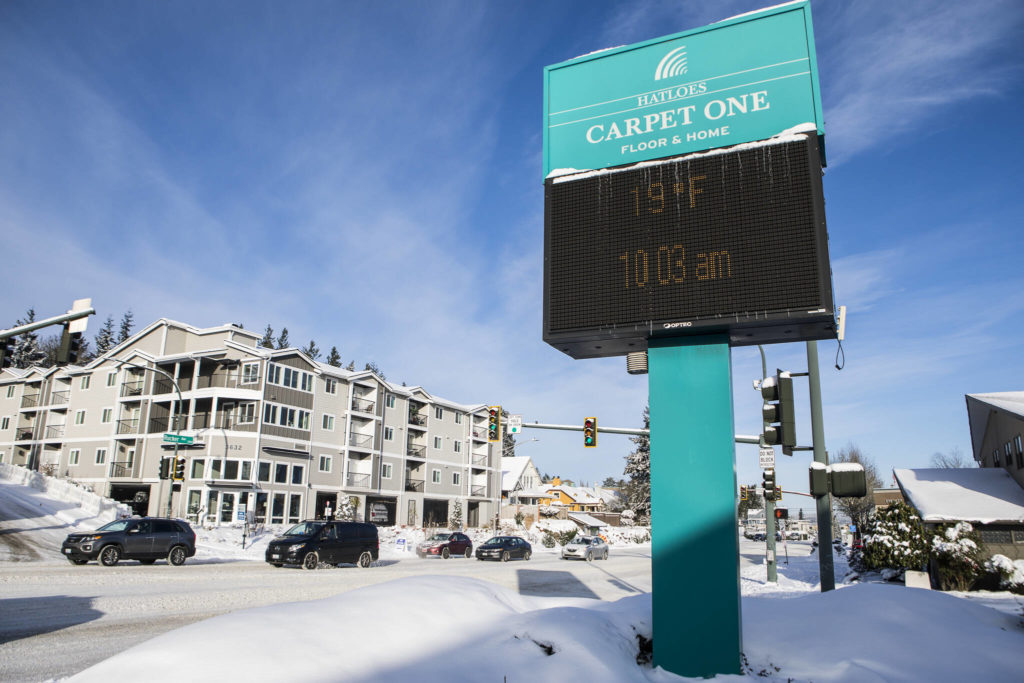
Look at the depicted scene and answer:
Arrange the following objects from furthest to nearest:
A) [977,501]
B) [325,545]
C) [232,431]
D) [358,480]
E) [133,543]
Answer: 1. [358,480]
2. [232,431]
3. [325,545]
4. [133,543]
5. [977,501]

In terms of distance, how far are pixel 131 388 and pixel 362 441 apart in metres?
17.4

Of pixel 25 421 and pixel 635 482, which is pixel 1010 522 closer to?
pixel 635 482

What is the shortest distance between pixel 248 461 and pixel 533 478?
56.5 m

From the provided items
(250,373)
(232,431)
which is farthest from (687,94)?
(250,373)

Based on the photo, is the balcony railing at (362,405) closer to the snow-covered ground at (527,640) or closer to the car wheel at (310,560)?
the car wheel at (310,560)

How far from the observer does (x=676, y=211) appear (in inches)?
356

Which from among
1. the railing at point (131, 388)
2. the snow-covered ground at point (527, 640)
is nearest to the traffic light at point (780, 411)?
the snow-covered ground at point (527, 640)

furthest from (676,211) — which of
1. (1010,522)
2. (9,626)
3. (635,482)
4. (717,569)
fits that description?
(635,482)

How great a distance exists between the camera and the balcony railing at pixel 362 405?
54.5 metres

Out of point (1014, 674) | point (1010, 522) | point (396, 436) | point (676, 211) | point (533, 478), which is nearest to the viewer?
point (1014, 674)

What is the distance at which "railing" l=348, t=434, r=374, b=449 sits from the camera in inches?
2124

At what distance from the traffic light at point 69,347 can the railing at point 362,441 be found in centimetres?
3653

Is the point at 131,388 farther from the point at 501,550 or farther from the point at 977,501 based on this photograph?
the point at 977,501

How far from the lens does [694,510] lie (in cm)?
862
